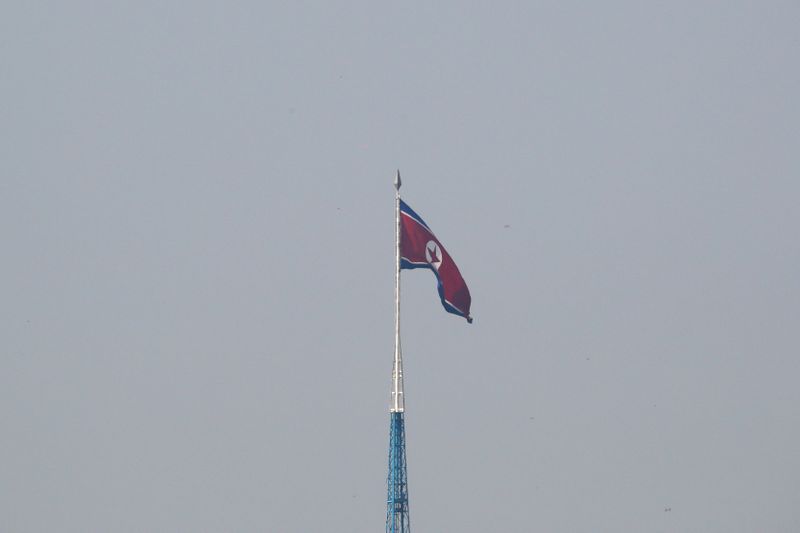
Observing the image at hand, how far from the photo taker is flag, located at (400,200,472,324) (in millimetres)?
135875

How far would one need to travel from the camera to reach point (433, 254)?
448ft

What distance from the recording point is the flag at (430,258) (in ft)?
446

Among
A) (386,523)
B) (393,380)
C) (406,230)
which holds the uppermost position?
(406,230)

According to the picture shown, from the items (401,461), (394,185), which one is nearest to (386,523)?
(401,461)

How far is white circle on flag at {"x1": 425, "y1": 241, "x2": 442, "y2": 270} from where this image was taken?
136 m

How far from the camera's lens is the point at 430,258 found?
136500 mm

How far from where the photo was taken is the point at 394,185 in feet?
445

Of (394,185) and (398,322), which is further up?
(394,185)

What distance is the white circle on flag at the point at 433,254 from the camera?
136500 mm

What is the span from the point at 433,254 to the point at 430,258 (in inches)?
13.3

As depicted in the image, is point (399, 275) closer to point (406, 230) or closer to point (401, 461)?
point (406, 230)

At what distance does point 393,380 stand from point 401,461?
500cm

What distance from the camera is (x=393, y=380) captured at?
133m

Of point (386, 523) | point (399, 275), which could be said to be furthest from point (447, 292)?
point (386, 523)
